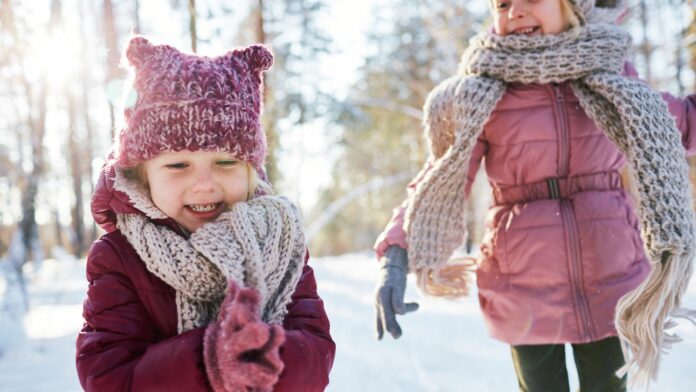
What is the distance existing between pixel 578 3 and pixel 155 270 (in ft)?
5.61

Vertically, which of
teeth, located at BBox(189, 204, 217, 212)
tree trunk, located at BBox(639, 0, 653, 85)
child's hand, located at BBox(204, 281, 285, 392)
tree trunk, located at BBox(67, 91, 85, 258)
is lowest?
tree trunk, located at BBox(67, 91, 85, 258)

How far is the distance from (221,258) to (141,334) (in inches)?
11.4

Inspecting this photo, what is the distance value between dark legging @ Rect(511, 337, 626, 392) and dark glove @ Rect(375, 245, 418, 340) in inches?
20.7

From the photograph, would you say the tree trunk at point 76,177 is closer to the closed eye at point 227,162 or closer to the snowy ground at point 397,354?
the snowy ground at point 397,354

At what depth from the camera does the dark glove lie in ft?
5.90

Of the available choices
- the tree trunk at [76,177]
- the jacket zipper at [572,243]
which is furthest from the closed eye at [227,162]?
the tree trunk at [76,177]

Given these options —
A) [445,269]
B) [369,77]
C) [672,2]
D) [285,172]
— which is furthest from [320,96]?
[445,269]

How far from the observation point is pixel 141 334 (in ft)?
4.42

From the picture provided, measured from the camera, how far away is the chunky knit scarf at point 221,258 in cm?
133

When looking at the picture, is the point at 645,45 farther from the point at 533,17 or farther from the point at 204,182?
the point at 204,182

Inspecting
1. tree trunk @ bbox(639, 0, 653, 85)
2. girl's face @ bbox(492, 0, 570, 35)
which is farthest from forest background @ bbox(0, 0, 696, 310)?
girl's face @ bbox(492, 0, 570, 35)

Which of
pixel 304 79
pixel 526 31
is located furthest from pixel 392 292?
pixel 304 79

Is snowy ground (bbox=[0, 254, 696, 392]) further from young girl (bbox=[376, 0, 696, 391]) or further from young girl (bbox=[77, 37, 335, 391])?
young girl (bbox=[77, 37, 335, 391])

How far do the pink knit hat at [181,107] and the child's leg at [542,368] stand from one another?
1.28m
